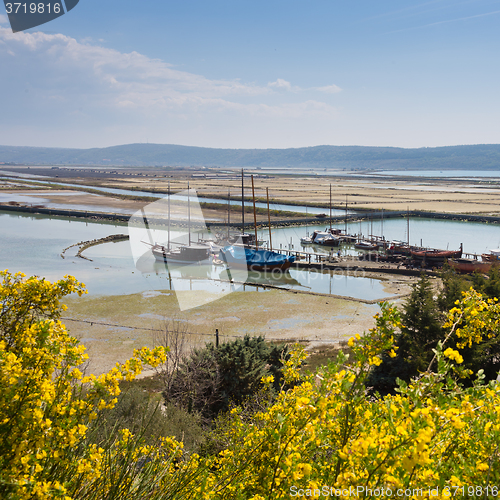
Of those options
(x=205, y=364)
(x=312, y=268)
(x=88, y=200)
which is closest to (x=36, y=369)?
(x=205, y=364)

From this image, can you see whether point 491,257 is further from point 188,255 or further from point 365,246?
point 188,255

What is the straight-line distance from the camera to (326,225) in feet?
213

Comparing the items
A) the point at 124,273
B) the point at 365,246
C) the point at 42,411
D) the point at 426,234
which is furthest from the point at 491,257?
the point at 42,411

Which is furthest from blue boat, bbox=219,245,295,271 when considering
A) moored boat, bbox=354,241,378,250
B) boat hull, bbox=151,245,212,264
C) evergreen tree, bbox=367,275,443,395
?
evergreen tree, bbox=367,275,443,395

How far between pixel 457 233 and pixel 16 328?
60.7 meters

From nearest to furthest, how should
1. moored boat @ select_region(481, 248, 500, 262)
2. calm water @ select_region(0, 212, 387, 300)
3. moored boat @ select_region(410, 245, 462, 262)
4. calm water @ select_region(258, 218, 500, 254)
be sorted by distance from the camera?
1. calm water @ select_region(0, 212, 387, 300)
2. moored boat @ select_region(481, 248, 500, 262)
3. moored boat @ select_region(410, 245, 462, 262)
4. calm water @ select_region(258, 218, 500, 254)

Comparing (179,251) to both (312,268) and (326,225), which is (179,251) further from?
(326,225)

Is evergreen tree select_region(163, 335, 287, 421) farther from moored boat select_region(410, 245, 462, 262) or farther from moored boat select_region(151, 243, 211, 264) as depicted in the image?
moored boat select_region(410, 245, 462, 262)

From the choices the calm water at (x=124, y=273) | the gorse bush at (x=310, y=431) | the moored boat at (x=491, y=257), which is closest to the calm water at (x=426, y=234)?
the moored boat at (x=491, y=257)

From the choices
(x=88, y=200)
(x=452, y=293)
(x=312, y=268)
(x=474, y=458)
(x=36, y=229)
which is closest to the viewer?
(x=474, y=458)

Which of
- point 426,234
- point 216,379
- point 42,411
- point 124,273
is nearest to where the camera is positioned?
point 42,411

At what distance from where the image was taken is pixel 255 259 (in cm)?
3853

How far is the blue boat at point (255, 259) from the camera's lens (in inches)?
1478

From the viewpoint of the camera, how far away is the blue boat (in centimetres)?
3753
